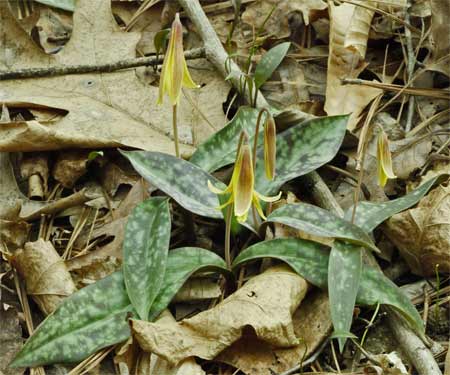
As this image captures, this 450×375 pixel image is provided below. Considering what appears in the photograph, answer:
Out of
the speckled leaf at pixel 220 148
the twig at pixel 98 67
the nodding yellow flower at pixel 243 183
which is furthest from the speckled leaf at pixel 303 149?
the twig at pixel 98 67

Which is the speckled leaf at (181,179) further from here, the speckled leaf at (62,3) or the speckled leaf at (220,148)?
the speckled leaf at (62,3)

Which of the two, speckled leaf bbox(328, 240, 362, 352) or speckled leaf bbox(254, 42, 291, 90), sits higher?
speckled leaf bbox(254, 42, 291, 90)

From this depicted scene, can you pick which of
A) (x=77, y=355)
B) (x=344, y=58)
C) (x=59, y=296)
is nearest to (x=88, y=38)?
(x=344, y=58)

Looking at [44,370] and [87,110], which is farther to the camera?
[87,110]

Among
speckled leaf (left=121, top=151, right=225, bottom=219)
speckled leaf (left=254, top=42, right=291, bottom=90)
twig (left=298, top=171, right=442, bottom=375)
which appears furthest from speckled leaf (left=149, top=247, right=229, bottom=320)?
speckled leaf (left=254, top=42, right=291, bottom=90)

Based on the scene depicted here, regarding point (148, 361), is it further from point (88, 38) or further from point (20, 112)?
point (88, 38)

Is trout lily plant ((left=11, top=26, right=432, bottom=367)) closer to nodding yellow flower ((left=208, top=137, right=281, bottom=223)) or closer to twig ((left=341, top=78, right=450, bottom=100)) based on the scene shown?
nodding yellow flower ((left=208, top=137, right=281, bottom=223))
